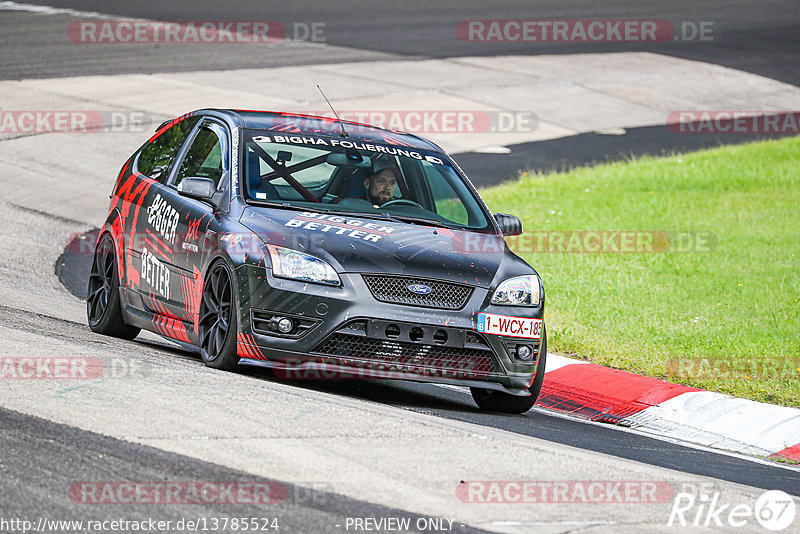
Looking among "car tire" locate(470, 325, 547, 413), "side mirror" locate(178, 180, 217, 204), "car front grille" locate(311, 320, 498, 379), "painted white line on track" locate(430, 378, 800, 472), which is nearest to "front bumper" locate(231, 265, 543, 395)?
"car front grille" locate(311, 320, 498, 379)

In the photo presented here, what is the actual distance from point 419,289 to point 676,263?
6.40 meters

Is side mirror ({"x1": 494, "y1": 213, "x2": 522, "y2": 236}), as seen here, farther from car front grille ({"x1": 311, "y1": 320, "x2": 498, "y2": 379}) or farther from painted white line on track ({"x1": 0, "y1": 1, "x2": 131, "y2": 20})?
painted white line on track ({"x1": 0, "y1": 1, "x2": 131, "y2": 20})

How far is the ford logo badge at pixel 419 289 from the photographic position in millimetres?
7281

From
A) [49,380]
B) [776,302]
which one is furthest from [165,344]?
[776,302]

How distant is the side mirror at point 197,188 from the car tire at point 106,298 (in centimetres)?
145

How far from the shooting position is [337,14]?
3136cm

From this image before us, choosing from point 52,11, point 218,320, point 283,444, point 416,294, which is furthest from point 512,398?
point 52,11

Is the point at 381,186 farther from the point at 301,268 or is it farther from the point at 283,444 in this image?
the point at 283,444

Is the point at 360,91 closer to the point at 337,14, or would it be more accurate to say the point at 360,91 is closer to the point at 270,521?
the point at 337,14

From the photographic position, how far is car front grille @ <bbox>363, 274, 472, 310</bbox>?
7227 millimetres

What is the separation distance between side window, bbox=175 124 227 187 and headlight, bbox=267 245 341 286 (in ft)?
3.69

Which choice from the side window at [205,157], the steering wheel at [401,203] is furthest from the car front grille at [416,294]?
the side window at [205,157]

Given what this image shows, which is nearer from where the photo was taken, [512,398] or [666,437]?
[512,398]

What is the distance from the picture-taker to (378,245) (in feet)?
24.3
